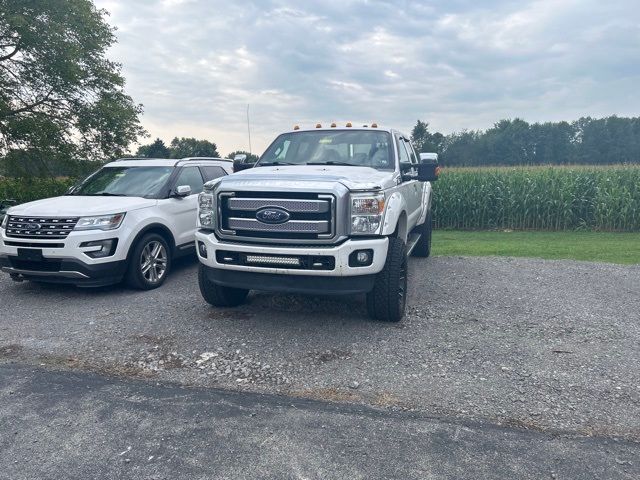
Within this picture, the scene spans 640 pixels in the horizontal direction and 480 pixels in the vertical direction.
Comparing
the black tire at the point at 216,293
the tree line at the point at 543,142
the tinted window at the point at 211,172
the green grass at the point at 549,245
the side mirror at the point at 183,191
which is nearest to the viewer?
the black tire at the point at 216,293

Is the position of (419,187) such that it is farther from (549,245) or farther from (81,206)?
(549,245)

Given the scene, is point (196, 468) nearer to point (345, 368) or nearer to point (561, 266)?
point (345, 368)

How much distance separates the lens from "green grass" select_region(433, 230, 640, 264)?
1045 centimetres

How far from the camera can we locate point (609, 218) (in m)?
15.7

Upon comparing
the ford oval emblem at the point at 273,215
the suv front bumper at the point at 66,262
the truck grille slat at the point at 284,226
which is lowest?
the suv front bumper at the point at 66,262

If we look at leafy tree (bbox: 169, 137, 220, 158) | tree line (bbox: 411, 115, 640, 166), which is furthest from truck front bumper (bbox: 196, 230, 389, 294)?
tree line (bbox: 411, 115, 640, 166)

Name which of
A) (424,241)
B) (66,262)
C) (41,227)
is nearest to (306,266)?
(66,262)

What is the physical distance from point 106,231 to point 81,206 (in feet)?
2.02

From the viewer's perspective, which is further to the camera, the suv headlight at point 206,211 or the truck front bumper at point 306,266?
the suv headlight at point 206,211

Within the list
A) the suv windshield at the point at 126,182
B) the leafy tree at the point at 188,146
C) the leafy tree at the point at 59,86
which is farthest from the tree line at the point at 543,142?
the suv windshield at the point at 126,182

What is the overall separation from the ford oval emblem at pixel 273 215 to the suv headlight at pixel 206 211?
0.68m

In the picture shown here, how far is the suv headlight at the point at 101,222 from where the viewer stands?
6.37 metres

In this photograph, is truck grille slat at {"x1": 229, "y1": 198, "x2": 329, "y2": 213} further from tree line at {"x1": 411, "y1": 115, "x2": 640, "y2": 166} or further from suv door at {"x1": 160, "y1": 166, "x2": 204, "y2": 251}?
tree line at {"x1": 411, "y1": 115, "x2": 640, "y2": 166}

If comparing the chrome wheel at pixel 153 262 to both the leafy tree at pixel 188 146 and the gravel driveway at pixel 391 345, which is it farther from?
the leafy tree at pixel 188 146
